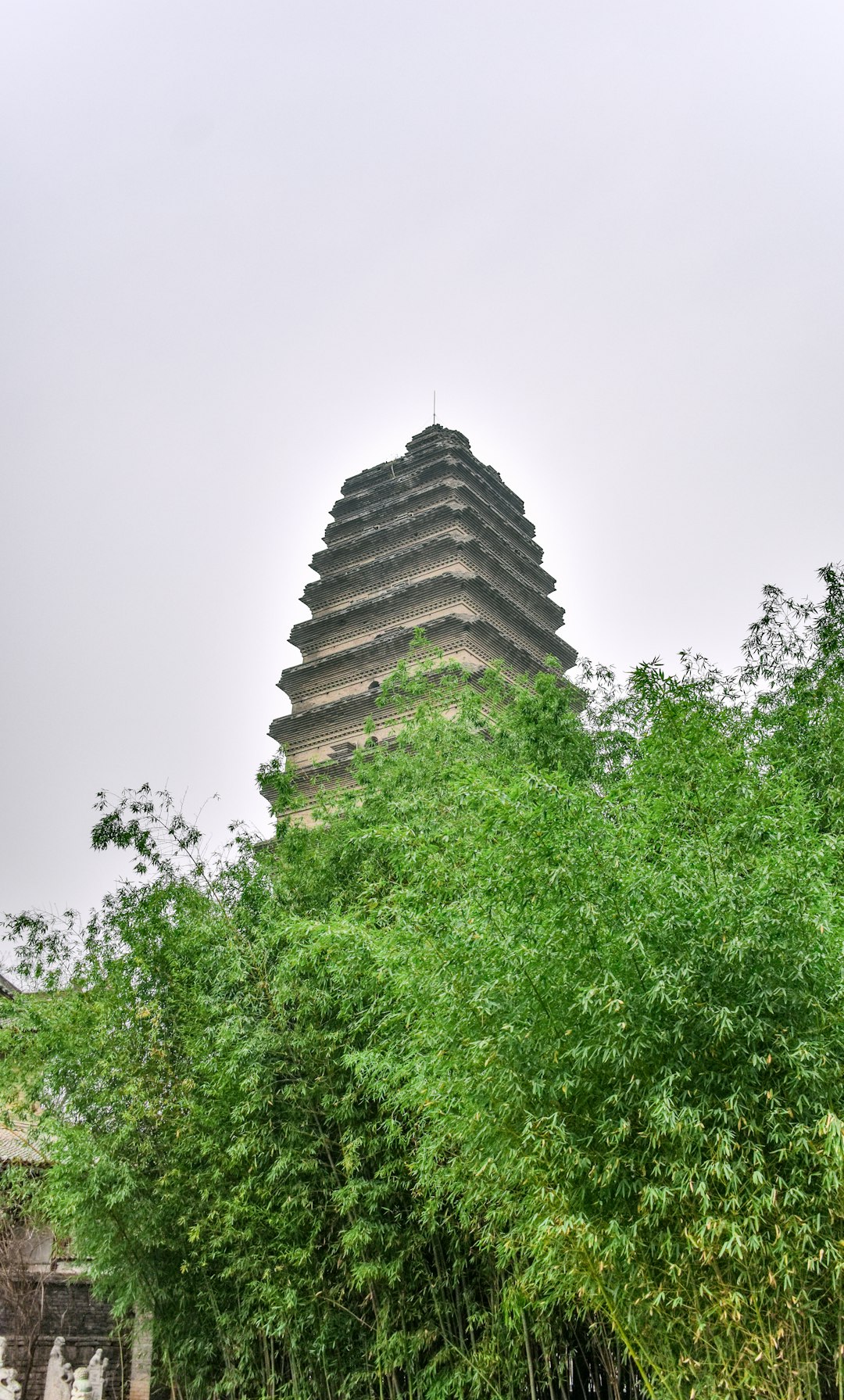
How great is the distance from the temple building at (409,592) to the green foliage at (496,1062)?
13.8 feet

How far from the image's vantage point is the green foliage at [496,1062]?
11.6ft

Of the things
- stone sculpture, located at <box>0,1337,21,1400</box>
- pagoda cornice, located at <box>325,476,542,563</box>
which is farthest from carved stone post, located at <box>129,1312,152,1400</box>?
pagoda cornice, located at <box>325,476,542,563</box>

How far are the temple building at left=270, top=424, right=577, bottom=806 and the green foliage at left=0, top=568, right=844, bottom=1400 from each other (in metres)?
4.20

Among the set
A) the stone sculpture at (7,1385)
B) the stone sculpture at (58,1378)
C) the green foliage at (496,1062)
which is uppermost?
the green foliage at (496,1062)

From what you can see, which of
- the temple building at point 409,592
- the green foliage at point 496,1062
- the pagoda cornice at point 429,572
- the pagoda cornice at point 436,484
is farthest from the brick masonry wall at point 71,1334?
the pagoda cornice at point 436,484

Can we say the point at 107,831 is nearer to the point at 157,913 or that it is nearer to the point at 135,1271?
the point at 157,913

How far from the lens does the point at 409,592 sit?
1338cm

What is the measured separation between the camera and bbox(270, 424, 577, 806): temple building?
1288 cm

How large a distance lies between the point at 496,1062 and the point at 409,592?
9816 millimetres

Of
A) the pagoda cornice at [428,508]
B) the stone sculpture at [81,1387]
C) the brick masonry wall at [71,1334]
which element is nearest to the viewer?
the stone sculpture at [81,1387]

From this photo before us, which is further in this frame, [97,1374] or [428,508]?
[428,508]

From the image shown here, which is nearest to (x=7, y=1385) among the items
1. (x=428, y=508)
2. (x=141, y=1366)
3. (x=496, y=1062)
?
(x=141, y=1366)

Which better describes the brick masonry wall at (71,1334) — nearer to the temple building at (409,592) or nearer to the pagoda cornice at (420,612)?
the temple building at (409,592)

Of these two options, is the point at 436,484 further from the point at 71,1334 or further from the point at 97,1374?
the point at 97,1374
